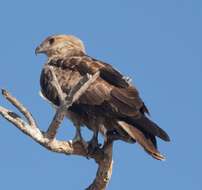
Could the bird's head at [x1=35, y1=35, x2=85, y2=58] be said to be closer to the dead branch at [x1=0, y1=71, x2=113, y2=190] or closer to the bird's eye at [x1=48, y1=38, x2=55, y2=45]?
the bird's eye at [x1=48, y1=38, x2=55, y2=45]

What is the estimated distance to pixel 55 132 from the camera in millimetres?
8203

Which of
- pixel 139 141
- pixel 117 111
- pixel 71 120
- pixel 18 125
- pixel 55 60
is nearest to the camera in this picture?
pixel 18 125

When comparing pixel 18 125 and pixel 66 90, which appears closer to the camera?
pixel 18 125

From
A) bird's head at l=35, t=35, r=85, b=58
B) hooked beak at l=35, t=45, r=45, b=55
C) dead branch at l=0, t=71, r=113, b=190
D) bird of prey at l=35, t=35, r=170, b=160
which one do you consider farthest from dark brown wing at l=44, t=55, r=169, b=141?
hooked beak at l=35, t=45, r=45, b=55

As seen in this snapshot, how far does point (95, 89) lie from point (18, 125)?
2.10m

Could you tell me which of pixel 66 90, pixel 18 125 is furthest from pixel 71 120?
pixel 18 125

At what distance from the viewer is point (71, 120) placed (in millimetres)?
10320

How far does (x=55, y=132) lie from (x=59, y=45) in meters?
4.53

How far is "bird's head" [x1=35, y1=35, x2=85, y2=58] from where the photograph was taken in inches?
489

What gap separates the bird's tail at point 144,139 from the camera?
874 cm

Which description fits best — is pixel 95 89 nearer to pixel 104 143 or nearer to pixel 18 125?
pixel 104 143

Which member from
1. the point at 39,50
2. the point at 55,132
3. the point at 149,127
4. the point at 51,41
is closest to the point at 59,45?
the point at 51,41

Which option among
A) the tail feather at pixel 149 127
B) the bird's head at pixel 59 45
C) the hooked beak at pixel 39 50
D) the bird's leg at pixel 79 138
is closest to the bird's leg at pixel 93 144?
the bird's leg at pixel 79 138

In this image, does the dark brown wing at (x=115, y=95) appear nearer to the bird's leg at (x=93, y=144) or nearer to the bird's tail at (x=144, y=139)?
the bird's tail at (x=144, y=139)
